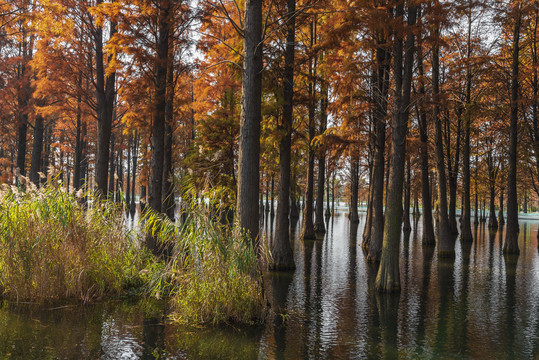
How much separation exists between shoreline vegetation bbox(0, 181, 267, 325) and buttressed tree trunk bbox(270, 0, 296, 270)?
526cm

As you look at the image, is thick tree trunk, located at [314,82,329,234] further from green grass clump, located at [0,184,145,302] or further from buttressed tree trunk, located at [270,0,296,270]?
green grass clump, located at [0,184,145,302]

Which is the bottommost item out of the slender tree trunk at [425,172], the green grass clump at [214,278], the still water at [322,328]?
the still water at [322,328]

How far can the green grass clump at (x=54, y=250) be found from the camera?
291 inches

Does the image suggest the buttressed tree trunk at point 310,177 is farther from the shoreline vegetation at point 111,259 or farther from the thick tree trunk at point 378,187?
the shoreline vegetation at point 111,259

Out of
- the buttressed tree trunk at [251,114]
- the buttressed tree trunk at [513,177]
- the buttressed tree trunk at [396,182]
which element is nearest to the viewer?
the buttressed tree trunk at [251,114]

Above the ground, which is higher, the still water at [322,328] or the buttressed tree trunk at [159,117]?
the buttressed tree trunk at [159,117]

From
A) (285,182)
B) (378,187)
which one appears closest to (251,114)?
(285,182)

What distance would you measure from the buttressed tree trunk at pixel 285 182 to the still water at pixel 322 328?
1.34 metres

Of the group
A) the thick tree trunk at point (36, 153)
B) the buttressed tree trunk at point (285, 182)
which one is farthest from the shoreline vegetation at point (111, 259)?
the thick tree trunk at point (36, 153)

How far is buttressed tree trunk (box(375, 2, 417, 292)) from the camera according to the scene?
10266 mm

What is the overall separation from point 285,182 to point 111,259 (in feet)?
22.9

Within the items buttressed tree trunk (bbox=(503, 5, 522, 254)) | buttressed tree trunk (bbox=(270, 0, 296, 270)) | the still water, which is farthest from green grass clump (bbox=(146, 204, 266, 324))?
buttressed tree trunk (bbox=(503, 5, 522, 254))

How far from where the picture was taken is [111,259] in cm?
819

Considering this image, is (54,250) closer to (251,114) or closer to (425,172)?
(251,114)
